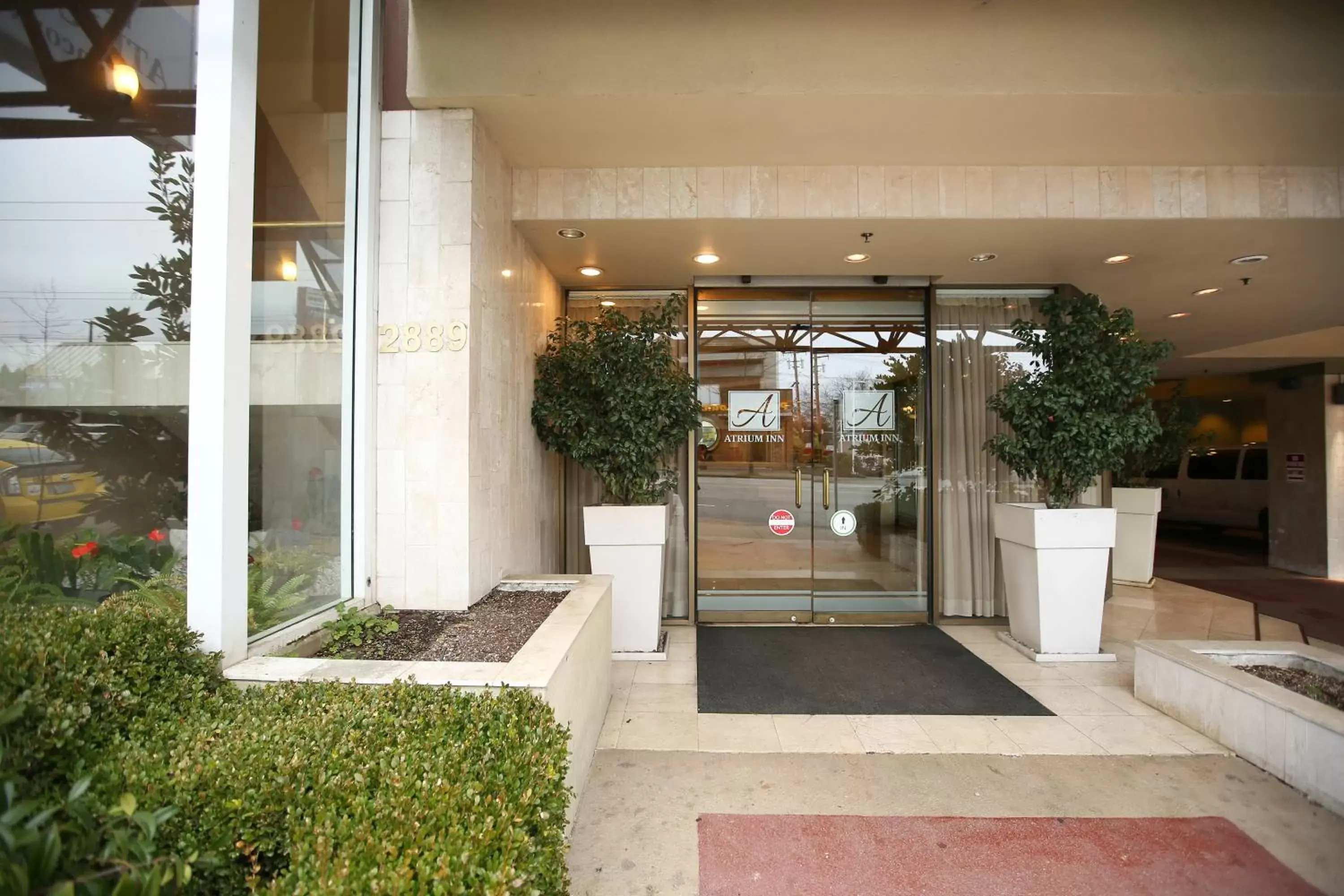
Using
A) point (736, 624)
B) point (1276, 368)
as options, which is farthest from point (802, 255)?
point (1276, 368)

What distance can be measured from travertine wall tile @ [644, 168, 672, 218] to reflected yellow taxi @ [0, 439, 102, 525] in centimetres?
288

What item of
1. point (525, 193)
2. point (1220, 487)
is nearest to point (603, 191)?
point (525, 193)

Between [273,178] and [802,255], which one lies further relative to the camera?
[802,255]

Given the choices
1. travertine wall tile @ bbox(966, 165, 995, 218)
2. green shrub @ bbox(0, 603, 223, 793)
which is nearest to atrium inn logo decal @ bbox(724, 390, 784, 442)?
travertine wall tile @ bbox(966, 165, 995, 218)

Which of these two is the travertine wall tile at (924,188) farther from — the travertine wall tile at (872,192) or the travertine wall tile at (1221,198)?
the travertine wall tile at (1221,198)

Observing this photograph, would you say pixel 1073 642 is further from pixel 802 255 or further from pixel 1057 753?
pixel 802 255

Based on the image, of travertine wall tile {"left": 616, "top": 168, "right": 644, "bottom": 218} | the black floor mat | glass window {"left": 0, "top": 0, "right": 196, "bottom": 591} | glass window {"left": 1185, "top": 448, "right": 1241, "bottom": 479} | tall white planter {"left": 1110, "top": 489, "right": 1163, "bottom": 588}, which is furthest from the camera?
glass window {"left": 1185, "top": 448, "right": 1241, "bottom": 479}

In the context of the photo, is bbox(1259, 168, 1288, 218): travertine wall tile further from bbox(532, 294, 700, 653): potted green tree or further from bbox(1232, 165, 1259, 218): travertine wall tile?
bbox(532, 294, 700, 653): potted green tree

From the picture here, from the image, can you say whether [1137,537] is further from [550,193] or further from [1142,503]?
[550,193]

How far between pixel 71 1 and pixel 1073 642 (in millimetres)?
6010

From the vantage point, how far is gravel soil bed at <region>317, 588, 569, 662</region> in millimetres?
2463

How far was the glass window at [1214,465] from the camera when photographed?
9.86 metres

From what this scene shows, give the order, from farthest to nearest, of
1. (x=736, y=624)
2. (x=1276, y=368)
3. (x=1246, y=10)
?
(x=1276, y=368), (x=736, y=624), (x=1246, y=10)

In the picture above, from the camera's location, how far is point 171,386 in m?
2.37
